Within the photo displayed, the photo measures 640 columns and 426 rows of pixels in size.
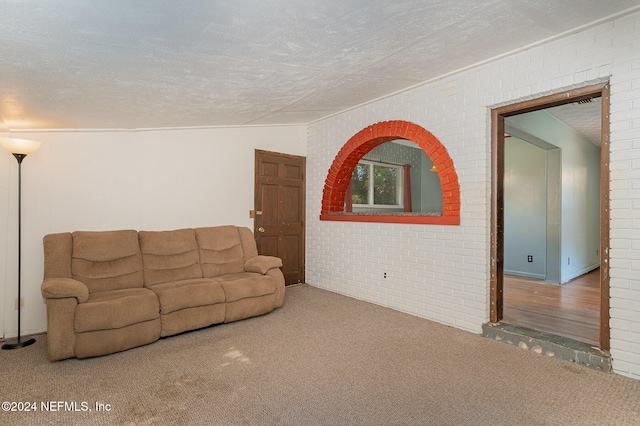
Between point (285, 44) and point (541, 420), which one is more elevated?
point (285, 44)

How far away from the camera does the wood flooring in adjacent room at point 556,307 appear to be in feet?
10.6

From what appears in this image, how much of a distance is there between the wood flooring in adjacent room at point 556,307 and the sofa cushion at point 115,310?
3.37m

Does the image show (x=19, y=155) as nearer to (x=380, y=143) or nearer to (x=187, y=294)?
(x=187, y=294)

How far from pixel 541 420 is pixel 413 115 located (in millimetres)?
3034

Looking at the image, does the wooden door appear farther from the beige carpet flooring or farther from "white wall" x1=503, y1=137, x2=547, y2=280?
"white wall" x1=503, y1=137, x2=547, y2=280

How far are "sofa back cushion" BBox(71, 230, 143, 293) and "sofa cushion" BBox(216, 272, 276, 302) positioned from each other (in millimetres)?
867

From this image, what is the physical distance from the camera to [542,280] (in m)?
5.83

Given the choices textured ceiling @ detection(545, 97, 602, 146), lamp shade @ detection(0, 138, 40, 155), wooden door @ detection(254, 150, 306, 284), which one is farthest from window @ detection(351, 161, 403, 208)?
lamp shade @ detection(0, 138, 40, 155)

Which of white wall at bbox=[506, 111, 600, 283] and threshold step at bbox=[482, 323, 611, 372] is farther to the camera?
white wall at bbox=[506, 111, 600, 283]

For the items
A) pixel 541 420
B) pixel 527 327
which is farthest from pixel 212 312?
pixel 527 327

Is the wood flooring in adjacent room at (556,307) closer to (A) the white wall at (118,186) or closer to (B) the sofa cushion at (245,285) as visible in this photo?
(B) the sofa cushion at (245,285)

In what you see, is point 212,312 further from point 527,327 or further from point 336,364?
point 527,327

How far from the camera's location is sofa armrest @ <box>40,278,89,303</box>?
2682 mm

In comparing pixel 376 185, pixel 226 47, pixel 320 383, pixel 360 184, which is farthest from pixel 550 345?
pixel 376 185
